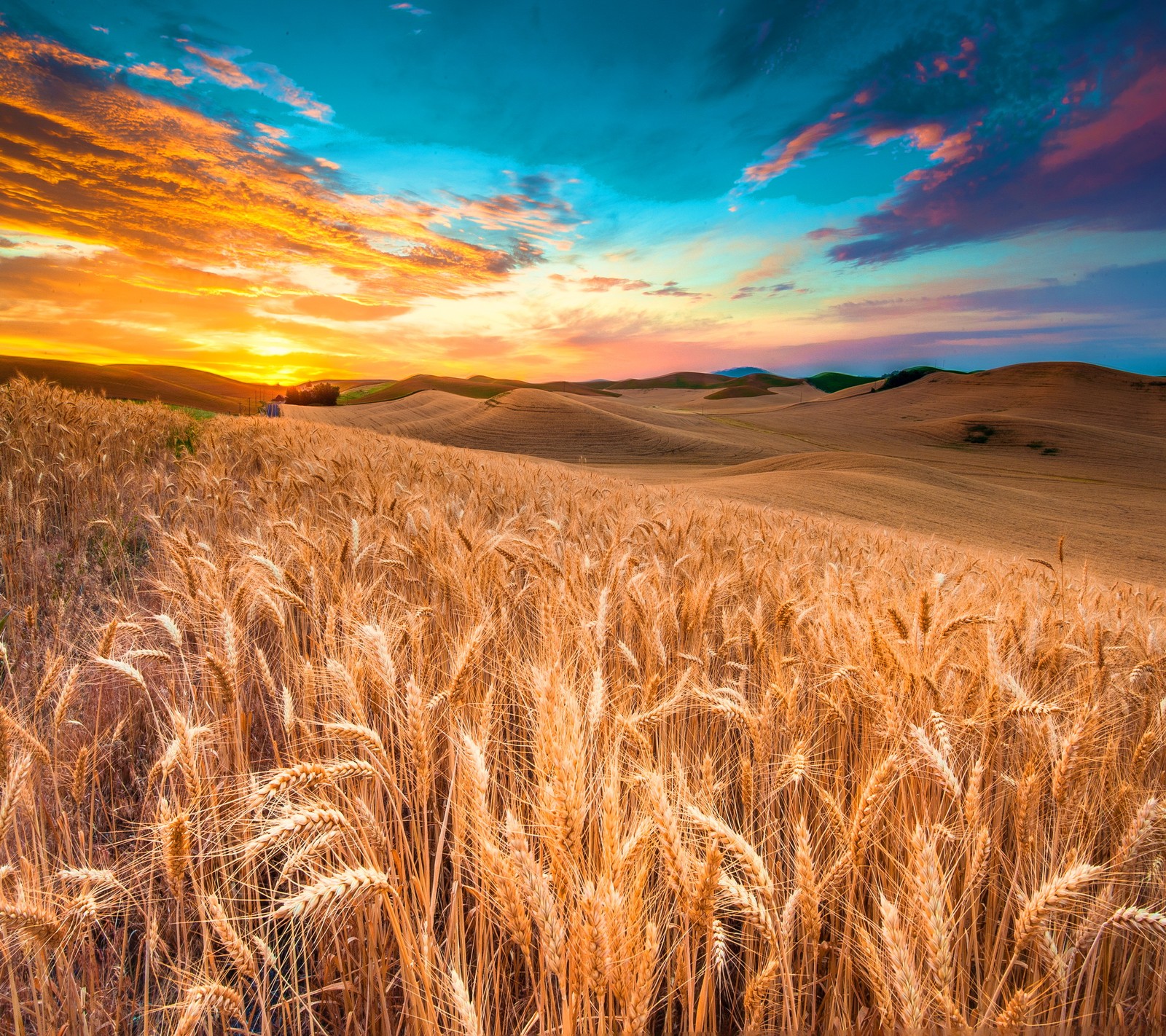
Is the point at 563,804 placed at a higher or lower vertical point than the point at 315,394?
lower

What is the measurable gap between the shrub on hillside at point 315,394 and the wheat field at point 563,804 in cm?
6586

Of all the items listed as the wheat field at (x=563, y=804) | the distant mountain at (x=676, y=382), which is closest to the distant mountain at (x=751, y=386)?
the distant mountain at (x=676, y=382)

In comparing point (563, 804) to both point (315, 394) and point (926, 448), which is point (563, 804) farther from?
point (315, 394)

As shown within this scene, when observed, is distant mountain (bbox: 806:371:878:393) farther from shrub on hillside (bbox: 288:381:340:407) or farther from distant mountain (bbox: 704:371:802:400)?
shrub on hillside (bbox: 288:381:340:407)

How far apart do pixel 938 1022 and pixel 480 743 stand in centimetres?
92

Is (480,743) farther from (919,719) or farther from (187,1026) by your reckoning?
(919,719)

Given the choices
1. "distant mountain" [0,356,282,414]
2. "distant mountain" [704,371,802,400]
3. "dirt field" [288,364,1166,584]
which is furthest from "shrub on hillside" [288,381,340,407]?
"distant mountain" [704,371,802,400]

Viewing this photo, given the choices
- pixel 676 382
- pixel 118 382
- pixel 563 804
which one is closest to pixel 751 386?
pixel 676 382

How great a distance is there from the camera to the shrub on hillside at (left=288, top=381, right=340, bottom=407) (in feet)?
203

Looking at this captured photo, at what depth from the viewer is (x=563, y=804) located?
2.84 ft

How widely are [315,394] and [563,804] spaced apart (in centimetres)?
6922

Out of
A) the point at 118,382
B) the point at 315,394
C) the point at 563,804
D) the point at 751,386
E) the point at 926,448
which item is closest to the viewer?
the point at 563,804

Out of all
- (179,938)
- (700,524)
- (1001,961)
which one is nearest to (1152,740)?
(1001,961)

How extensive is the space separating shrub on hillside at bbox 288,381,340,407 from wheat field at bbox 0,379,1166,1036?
2593 inches
